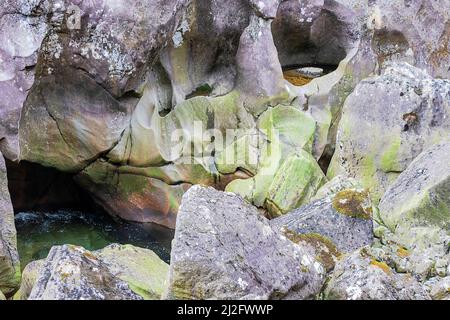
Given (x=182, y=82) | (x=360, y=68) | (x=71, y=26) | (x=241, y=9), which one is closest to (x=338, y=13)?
(x=360, y=68)

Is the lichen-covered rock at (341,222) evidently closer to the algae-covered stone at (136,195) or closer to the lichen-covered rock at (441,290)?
the lichen-covered rock at (441,290)

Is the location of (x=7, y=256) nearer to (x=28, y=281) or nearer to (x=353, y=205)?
(x=28, y=281)

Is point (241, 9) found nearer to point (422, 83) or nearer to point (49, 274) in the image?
point (422, 83)

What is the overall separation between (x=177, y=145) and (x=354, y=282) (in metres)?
9.54

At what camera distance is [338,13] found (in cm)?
1750

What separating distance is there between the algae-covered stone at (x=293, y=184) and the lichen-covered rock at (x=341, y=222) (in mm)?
4705

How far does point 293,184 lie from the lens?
13.8 m

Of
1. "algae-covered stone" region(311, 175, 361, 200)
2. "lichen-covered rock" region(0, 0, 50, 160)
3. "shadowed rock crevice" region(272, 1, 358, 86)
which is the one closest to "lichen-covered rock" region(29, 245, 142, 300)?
"algae-covered stone" region(311, 175, 361, 200)

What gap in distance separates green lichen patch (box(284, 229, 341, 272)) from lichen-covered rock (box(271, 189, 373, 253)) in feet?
0.92

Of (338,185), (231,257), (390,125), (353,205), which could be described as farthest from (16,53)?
(231,257)

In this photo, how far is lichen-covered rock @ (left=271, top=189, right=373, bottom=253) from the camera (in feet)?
27.2

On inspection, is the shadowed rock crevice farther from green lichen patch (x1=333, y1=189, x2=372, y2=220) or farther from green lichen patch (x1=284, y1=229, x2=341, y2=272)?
green lichen patch (x1=284, y1=229, x2=341, y2=272)

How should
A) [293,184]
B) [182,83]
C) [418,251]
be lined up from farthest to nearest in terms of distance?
[182,83]
[293,184]
[418,251]

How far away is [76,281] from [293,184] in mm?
8982
